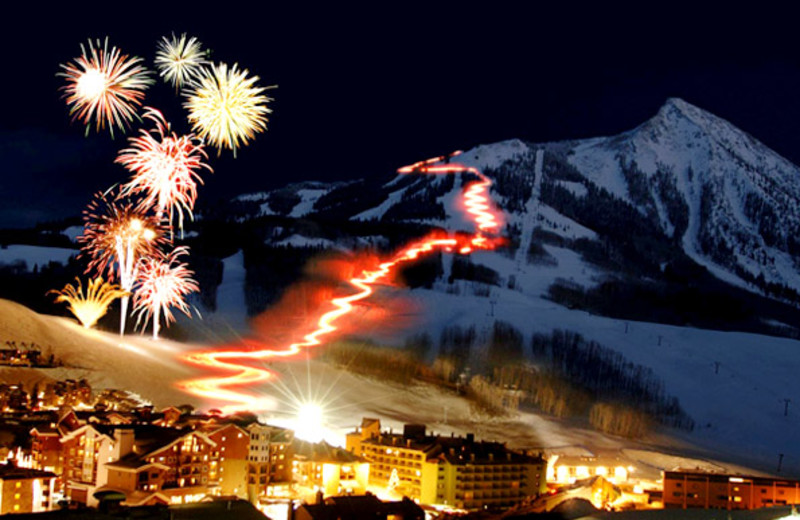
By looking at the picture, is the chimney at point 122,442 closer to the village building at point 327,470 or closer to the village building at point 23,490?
the village building at point 23,490

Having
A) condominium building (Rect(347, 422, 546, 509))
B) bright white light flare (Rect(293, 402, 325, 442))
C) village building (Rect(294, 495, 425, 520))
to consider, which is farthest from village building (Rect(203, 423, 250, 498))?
bright white light flare (Rect(293, 402, 325, 442))

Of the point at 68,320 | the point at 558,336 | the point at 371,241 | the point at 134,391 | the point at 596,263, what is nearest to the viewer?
the point at 134,391

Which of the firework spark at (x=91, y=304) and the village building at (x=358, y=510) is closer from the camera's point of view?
the village building at (x=358, y=510)

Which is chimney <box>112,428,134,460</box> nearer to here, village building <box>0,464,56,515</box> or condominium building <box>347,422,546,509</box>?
village building <box>0,464,56,515</box>

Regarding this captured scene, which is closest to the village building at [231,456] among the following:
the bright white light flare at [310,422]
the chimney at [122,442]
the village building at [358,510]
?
the chimney at [122,442]

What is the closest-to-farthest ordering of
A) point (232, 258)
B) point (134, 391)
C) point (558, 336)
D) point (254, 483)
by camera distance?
point (254, 483) → point (134, 391) → point (558, 336) → point (232, 258)

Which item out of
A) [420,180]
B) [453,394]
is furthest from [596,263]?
[453,394]

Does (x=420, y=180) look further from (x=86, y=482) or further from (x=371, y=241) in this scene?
(x=86, y=482)

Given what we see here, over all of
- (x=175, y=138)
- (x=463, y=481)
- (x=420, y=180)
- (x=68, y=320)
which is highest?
(x=420, y=180)
